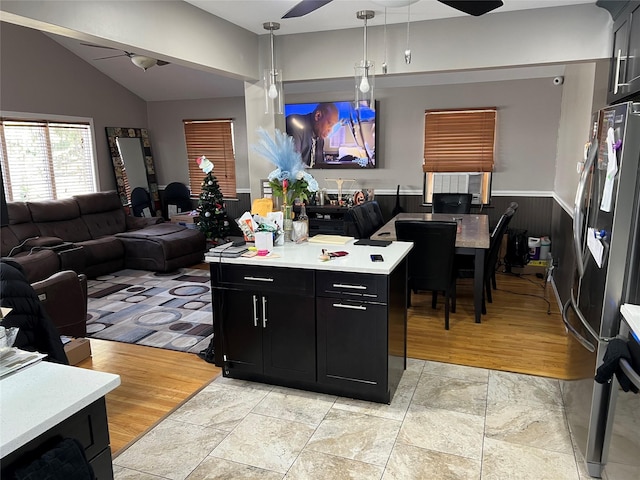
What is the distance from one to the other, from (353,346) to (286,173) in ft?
4.04

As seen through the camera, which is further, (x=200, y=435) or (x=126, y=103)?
(x=126, y=103)

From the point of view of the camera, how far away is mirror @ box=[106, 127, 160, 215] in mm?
7477

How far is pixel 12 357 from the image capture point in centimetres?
153

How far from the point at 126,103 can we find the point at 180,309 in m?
4.60

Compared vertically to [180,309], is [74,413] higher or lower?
higher

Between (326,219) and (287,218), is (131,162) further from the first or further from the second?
(287,218)

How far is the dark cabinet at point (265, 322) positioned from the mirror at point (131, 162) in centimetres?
524

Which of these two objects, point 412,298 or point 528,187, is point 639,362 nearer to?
point 412,298

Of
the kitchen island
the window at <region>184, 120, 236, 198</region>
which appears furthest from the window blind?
the kitchen island

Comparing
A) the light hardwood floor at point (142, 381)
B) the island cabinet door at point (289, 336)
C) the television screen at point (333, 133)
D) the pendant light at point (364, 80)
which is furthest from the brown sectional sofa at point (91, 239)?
the pendant light at point (364, 80)

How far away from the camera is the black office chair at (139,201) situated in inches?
303

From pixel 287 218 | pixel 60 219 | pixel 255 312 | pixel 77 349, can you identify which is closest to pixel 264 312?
pixel 255 312

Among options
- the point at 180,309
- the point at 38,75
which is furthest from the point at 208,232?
the point at 38,75

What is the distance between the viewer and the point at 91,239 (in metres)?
6.44
